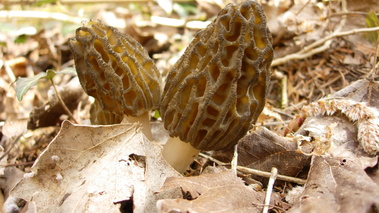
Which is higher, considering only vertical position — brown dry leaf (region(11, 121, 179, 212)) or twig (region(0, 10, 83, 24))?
twig (region(0, 10, 83, 24))

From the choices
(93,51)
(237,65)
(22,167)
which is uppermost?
(237,65)

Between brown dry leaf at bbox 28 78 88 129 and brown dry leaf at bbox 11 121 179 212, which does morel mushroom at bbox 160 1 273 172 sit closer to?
brown dry leaf at bbox 11 121 179 212

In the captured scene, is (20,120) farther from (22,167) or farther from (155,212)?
(155,212)

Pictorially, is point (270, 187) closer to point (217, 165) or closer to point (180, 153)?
point (217, 165)

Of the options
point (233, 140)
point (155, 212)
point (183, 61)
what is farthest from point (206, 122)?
point (155, 212)

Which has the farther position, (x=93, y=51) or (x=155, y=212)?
(x=93, y=51)

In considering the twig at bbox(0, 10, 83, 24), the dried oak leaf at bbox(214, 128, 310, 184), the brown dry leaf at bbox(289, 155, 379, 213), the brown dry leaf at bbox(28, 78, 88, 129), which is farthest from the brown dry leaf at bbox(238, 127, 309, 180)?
the twig at bbox(0, 10, 83, 24)
